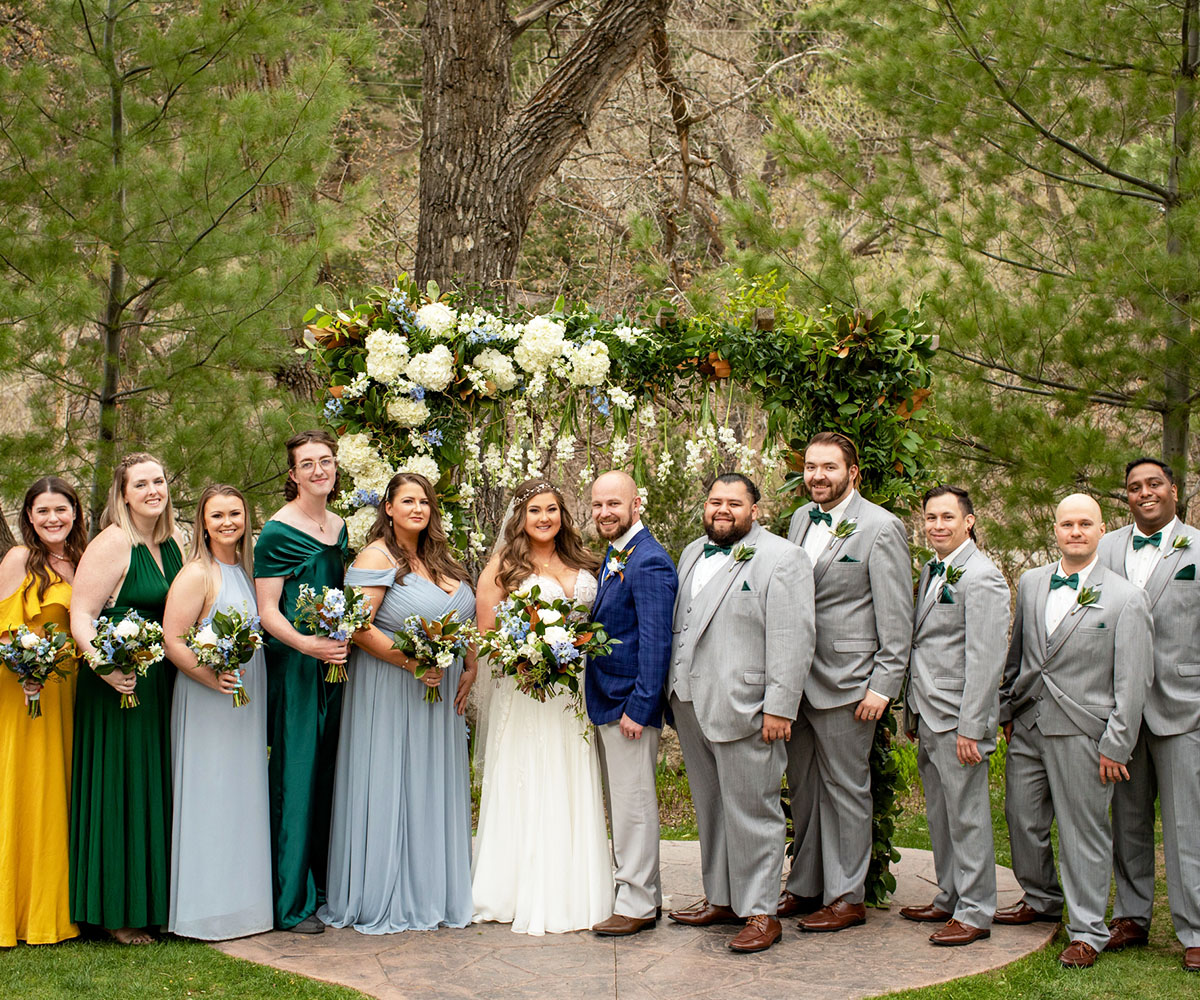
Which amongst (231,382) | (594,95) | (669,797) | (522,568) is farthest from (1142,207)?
(231,382)

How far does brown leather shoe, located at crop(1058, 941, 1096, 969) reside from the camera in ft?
15.6

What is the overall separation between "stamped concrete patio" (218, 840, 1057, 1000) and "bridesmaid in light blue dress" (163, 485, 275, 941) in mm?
183

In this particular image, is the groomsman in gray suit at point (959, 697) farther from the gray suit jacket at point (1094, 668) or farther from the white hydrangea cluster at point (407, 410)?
the white hydrangea cluster at point (407, 410)

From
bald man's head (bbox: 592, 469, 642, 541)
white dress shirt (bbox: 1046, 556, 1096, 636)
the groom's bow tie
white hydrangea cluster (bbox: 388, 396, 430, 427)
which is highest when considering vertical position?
white hydrangea cluster (bbox: 388, 396, 430, 427)

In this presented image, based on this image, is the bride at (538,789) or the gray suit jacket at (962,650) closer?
the gray suit jacket at (962,650)

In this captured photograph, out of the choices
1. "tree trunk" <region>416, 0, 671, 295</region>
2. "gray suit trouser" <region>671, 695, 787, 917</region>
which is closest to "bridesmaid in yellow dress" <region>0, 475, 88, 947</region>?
"gray suit trouser" <region>671, 695, 787, 917</region>

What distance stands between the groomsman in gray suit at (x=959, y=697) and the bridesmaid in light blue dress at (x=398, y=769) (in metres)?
2.03

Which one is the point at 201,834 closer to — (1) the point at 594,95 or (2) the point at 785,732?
(2) the point at 785,732

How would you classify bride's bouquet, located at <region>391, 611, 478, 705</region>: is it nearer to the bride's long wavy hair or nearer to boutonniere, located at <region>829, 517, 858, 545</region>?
the bride's long wavy hair

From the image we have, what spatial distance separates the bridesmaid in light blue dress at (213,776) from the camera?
16.4 feet

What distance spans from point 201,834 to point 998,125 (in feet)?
19.8

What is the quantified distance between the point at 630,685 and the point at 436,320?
196 centimetres

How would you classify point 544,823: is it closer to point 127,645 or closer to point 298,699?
point 298,699

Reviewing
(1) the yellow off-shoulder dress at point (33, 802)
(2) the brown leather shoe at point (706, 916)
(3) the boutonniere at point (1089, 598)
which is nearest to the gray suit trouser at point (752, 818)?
(2) the brown leather shoe at point (706, 916)
